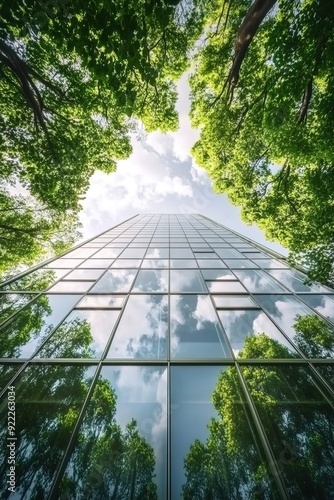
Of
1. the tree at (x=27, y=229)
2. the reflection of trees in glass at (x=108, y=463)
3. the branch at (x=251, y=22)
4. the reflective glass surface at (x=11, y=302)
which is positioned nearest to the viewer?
the reflection of trees in glass at (x=108, y=463)

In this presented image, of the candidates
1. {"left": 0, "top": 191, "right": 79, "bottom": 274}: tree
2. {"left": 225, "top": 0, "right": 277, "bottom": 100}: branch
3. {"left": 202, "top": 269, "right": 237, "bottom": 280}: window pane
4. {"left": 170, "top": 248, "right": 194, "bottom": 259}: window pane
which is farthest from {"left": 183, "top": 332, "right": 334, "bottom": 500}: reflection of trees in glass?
{"left": 0, "top": 191, "right": 79, "bottom": 274}: tree

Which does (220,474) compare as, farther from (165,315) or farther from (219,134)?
(219,134)

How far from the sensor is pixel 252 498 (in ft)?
8.95

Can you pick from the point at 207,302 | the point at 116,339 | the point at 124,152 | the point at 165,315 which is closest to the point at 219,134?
the point at 124,152

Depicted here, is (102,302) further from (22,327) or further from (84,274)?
(84,274)

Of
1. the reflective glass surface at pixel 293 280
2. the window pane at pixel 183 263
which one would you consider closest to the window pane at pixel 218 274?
the window pane at pixel 183 263

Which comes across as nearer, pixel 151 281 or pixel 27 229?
pixel 151 281

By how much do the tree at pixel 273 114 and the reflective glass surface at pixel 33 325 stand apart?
7399mm

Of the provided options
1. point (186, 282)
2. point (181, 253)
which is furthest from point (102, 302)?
point (181, 253)

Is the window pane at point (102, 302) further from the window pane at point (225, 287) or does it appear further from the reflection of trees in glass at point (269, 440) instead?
the reflection of trees in glass at point (269, 440)

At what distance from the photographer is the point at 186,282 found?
25.3 ft

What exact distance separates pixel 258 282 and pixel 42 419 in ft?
21.9

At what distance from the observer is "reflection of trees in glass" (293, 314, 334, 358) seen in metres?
4.76

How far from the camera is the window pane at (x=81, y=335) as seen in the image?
4648 millimetres
